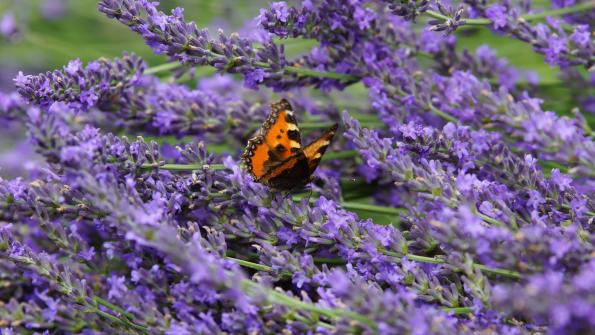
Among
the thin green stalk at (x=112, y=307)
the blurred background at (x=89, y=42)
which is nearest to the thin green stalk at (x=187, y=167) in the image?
the thin green stalk at (x=112, y=307)

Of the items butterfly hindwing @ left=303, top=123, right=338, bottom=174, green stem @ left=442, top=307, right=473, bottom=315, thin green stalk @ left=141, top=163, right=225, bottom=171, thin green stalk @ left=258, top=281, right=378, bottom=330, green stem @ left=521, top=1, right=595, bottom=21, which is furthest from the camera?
green stem @ left=521, top=1, right=595, bottom=21

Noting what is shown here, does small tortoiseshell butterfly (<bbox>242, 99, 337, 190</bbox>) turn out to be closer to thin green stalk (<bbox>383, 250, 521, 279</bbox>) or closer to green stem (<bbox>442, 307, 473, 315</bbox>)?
thin green stalk (<bbox>383, 250, 521, 279</bbox>)

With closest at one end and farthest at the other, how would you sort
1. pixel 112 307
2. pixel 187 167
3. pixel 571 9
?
pixel 112 307 → pixel 187 167 → pixel 571 9

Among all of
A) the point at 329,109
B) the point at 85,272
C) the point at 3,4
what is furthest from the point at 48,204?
the point at 3,4

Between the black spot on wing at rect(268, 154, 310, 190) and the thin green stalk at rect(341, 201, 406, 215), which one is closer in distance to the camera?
the black spot on wing at rect(268, 154, 310, 190)

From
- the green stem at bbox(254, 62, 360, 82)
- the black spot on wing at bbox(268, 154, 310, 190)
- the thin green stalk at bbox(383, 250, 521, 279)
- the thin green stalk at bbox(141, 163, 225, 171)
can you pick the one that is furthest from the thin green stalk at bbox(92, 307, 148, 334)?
the green stem at bbox(254, 62, 360, 82)

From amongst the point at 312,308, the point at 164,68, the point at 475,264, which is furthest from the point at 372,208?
the point at 164,68

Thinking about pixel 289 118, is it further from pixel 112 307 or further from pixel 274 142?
pixel 112 307
